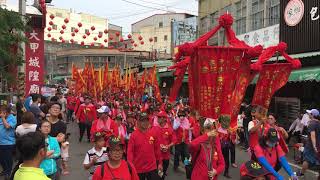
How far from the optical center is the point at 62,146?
6668 mm

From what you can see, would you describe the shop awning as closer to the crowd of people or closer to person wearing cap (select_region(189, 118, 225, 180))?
the crowd of people

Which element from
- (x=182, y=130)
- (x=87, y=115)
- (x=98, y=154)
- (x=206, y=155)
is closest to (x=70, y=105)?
(x=87, y=115)

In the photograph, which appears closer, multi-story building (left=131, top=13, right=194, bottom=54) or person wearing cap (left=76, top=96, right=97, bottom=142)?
person wearing cap (left=76, top=96, right=97, bottom=142)

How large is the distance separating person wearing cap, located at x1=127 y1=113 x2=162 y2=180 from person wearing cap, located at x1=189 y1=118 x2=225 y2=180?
4.11ft

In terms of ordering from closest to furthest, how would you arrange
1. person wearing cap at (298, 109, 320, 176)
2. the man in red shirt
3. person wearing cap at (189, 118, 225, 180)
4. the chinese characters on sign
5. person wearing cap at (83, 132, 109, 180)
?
person wearing cap at (189, 118, 225, 180) → person wearing cap at (83, 132, 109, 180) → person wearing cap at (298, 109, 320, 176) → the chinese characters on sign → the man in red shirt

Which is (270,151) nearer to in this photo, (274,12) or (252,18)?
(274,12)

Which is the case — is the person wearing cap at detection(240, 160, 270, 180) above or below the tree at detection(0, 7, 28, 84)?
below

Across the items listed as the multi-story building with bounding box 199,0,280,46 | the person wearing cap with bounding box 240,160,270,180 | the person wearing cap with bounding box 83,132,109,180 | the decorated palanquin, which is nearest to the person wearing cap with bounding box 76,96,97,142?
the multi-story building with bounding box 199,0,280,46

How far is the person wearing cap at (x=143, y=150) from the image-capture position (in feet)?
22.5

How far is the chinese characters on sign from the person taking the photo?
57.9 ft

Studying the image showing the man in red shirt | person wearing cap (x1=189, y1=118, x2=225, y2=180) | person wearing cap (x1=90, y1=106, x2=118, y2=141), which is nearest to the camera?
person wearing cap (x1=189, y1=118, x2=225, y2=180)

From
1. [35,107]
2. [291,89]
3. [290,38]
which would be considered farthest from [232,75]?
[290,38]

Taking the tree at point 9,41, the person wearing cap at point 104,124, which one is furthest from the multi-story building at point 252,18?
the person wearing cap at point 104,124

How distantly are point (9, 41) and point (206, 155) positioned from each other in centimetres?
879
